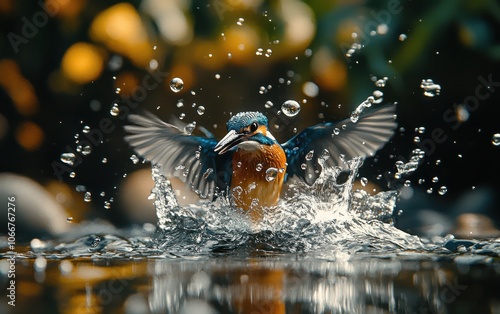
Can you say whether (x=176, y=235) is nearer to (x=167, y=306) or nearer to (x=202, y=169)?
(x=202, y=169)

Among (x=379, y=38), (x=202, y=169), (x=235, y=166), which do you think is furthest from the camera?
(x=379, y=38)

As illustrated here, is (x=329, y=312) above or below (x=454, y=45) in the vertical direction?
below

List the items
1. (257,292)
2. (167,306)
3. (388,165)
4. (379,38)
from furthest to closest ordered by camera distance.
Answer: (388,165) < (379,38) < (257,292) < (167,306)

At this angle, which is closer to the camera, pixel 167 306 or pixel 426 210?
pixel 167 306

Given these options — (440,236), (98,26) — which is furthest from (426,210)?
(98,26)

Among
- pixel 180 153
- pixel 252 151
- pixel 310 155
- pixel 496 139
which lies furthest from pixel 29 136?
pixel 496 139

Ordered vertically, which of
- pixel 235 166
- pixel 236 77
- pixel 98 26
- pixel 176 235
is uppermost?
pixel 98 26
